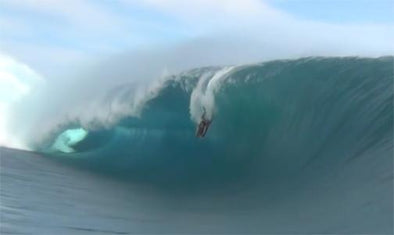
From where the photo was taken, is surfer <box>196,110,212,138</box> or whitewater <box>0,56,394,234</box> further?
surfer <box>196,110,212,138</box>

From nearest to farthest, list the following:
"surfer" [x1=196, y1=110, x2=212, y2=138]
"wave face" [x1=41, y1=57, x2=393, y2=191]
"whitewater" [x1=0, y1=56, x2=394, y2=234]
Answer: "whitewater" [x1=0, y1=56, x2=394, y2=234] < "wave face" [x1=41, y1=57, x2=393, y2=191] < "surfer" [x1=196, y1=110, x2=212, y2=138]

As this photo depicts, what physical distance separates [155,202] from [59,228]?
11.3 feet

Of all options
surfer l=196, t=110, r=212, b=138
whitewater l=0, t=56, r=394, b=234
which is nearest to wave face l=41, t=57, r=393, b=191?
whitewater l=0, t=56, r=394, b=234

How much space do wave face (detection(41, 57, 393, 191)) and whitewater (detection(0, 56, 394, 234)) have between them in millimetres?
31

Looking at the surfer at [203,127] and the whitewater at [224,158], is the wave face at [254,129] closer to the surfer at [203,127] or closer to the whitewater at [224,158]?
the whitewater at [224,158]

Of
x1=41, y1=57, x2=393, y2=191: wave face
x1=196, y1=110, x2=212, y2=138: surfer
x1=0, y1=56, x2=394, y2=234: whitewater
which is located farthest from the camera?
x1=196, y1=110, x2=212, y2=138: surfer

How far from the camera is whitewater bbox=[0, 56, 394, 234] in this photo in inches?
371

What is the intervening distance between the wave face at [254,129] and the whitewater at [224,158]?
0.03 m

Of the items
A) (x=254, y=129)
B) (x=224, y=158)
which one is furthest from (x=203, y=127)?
(x=224, y=158)

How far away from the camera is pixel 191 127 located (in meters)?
17.8

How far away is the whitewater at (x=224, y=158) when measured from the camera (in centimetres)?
943

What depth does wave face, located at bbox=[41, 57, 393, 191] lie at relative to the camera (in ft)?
42.8

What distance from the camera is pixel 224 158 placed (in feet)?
51.5

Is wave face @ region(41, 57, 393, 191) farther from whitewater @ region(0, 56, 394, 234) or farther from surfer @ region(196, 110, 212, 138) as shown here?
surfer @ region(196, 110, 212, 138)
